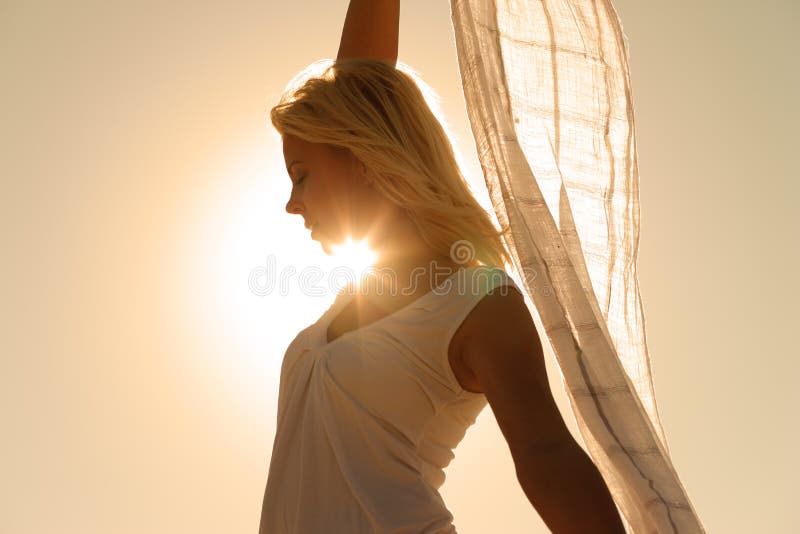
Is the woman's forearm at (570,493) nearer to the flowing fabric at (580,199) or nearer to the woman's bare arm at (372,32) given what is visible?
the flowing fabric at (580,199)

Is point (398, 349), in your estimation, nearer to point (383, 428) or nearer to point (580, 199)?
point (383, 428)

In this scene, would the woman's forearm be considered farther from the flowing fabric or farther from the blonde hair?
the blonde hair

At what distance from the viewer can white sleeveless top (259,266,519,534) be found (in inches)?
37.5

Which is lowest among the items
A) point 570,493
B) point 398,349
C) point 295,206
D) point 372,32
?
point 570,493

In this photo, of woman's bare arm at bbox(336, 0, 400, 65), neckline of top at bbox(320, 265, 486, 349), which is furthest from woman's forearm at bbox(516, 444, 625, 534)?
woman's bare arm at bbox(336, 0, 400, 65)

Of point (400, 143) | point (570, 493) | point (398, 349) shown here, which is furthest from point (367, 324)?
point (570, 493)

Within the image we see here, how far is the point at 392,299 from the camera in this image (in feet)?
3.63

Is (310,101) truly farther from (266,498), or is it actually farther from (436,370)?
(266,498)

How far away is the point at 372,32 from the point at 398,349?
0.54 meters

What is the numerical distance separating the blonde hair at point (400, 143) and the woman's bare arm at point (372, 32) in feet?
0.40

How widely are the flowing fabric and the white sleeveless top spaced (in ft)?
0.28

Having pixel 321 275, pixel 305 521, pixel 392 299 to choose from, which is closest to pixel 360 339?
pixel 392 299

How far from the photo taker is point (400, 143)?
3.63 feet

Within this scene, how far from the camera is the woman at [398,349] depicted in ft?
2.80
